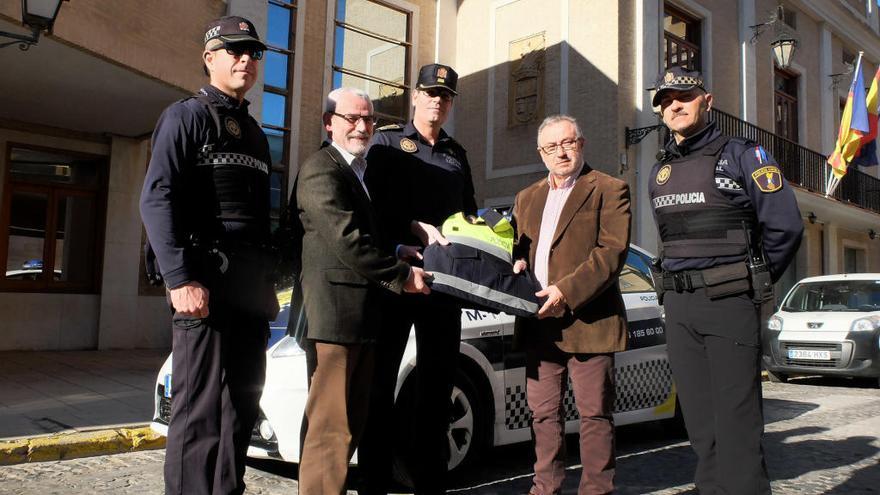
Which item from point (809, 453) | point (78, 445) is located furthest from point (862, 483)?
point (78, 445)

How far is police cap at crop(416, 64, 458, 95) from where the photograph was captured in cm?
344

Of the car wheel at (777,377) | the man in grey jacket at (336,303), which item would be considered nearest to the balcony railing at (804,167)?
the car wheel at (777,377)

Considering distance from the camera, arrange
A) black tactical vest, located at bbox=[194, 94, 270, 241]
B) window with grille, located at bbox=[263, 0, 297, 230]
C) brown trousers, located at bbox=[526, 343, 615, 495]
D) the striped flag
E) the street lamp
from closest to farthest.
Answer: black tactical vest, located at bbox=[194, 94, 270, 241] < brown trousers, located at bbox=[526, 343, 615, 495] < the street lamp < window with grille, located at bbox=[263, 0, 297, 230] < the striped flag

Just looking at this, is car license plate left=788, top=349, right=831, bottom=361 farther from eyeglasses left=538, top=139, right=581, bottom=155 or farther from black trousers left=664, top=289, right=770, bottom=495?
eyeglasses left=538, top=139, right=581, bottom=155

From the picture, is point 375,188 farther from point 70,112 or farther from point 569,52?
point 569,52

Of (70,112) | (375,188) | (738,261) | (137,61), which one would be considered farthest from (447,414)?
(70,112)

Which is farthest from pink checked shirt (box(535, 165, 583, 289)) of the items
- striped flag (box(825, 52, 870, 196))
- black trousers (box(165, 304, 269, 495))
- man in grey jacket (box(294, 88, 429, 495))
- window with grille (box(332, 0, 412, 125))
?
striped flag (box(825, 52, 870, 196))

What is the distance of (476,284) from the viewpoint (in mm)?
3092

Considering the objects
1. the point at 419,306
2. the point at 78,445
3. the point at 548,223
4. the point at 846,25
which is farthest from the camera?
the point at 846,25

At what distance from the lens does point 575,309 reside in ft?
11.0

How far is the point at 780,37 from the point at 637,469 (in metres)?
13.4

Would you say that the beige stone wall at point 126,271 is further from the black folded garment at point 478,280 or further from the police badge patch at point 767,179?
the police badge patch at point 767,179

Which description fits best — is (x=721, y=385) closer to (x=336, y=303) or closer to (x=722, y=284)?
(x=722, y=284)

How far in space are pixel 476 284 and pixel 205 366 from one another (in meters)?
1.15
